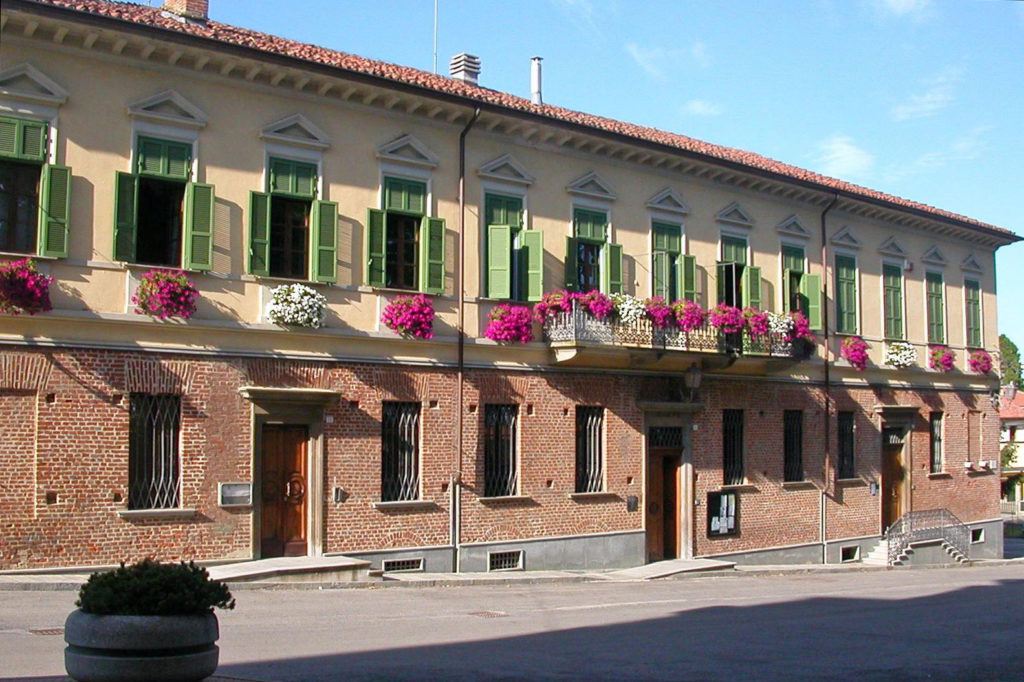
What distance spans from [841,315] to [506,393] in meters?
11.6

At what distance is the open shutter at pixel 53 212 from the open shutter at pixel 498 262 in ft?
25.8

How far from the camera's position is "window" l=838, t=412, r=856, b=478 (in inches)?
1203

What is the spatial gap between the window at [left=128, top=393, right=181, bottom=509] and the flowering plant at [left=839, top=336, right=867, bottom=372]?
706 inches

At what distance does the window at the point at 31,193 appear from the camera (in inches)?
672

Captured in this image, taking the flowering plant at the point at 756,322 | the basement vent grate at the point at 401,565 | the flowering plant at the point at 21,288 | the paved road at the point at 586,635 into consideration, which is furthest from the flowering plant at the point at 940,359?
the flowering plant at the point at 21,288

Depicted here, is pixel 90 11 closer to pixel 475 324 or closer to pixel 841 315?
pixel 475 324

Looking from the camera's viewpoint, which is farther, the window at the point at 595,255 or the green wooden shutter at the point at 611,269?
the green wooden shutter at the point at 611,269

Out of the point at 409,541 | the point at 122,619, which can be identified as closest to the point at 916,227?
the point at 409,541

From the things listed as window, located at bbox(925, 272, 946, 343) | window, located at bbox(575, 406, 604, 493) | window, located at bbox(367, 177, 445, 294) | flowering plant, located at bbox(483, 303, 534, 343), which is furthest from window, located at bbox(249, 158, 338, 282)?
window, located at bbox(925, 272, 946, 343)

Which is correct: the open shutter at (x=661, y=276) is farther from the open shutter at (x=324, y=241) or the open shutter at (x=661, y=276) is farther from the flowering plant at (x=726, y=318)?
the open shutter at (x=324, y=241)

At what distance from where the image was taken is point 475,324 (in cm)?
2230

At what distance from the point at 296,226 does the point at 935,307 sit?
822 inches

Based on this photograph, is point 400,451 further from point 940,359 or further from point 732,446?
point 940,359

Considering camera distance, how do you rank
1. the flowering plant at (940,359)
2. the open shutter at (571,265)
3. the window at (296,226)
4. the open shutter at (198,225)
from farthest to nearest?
the flowering plant at (940,359) → the open shutter at (571,265) → the window at (296,226) → the open shutter at (198,225)
